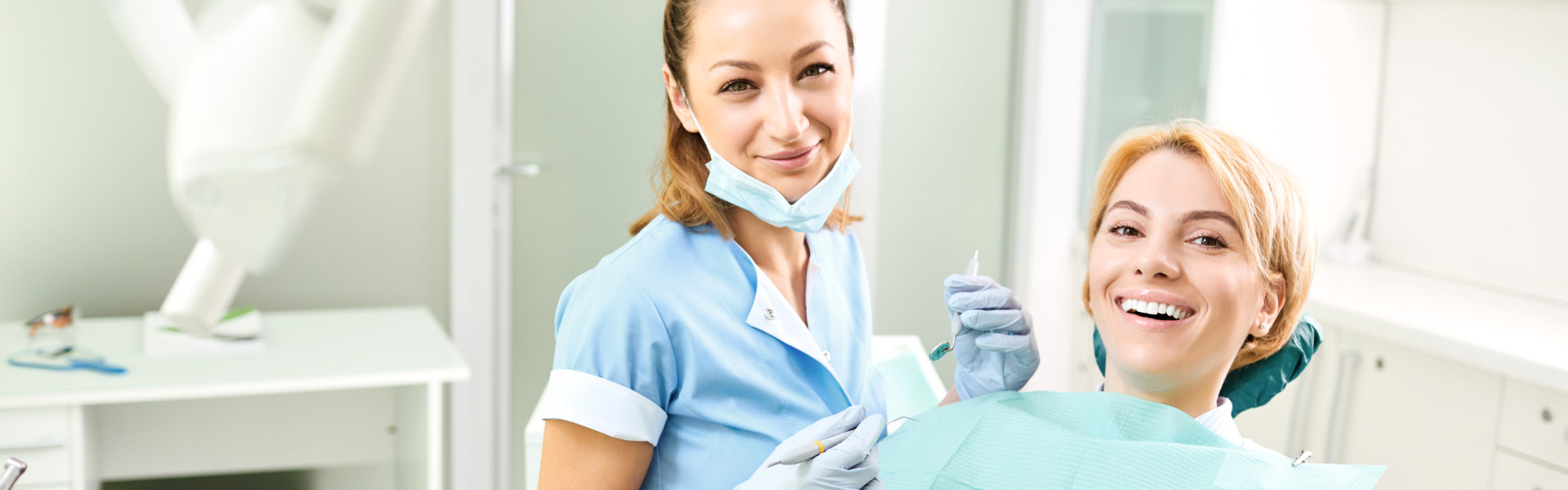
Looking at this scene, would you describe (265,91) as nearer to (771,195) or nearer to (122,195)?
(771,195)

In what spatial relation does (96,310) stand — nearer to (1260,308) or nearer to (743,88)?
(743,88)

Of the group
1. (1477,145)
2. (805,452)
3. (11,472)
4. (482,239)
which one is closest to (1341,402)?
(1477,145)

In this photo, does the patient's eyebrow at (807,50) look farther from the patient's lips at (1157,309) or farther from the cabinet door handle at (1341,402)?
Result: the cabinet door handle at (1341,402)

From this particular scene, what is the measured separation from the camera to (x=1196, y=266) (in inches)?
40.9

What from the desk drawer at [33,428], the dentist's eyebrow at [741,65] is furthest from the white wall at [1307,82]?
the desk drawer at [33,428]

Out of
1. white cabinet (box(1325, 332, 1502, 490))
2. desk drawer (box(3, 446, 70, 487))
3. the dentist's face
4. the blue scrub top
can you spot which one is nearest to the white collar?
the blue scrub top

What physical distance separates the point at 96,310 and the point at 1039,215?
2338 mm

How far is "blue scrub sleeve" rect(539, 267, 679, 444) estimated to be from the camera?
939 mm

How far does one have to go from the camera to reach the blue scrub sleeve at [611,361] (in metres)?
0.94

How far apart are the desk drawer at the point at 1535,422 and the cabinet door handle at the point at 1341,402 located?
1.10 ft

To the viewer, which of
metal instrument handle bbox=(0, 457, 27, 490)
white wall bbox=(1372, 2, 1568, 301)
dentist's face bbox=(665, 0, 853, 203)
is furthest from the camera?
white wall bbox=(1372, 2, 1568, 301)

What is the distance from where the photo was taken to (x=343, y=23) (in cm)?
31

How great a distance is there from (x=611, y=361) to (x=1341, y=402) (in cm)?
178

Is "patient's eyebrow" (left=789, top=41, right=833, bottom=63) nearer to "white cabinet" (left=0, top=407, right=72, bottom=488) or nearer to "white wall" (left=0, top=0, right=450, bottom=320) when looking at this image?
"white cabinet" (left=0, top=407, right=72, bottom=488)
